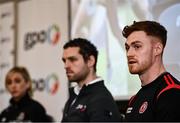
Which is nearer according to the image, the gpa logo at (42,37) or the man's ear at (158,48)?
the man's ear at (158,48)

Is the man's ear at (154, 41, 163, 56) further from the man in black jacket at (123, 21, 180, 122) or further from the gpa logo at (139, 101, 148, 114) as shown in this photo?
the gpa logo at (139, 101, 148, 114)

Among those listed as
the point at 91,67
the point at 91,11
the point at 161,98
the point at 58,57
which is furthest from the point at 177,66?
the point at 58,57

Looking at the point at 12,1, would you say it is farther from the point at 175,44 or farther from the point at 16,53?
the point at 175,44

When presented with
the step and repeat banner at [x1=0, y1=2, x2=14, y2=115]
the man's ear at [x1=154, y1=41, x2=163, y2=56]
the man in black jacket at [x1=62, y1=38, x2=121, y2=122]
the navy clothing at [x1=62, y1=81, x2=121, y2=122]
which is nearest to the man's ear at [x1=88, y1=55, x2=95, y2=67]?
the man in black jacket at [x1=62, y1=38, x2=121, y2=122]

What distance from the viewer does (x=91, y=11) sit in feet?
9.79

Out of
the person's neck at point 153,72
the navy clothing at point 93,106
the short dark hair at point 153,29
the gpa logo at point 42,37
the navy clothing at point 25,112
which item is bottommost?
the navy clothing at point 25,112

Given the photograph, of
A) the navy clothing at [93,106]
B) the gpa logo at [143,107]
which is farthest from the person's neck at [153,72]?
the navy clothing at [93,106]

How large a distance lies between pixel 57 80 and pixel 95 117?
1.25 m

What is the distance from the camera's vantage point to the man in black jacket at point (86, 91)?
208 cm

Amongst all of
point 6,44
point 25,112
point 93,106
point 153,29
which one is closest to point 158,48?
point 153,29

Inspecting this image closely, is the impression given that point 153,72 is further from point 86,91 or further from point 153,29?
point 86,91

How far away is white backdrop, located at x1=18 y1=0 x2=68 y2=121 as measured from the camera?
10.6ft

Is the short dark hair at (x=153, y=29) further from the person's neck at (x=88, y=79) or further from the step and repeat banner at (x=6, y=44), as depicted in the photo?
the step and repeat banner at (x=6, y=44)

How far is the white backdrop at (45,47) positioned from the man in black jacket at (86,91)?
0.84m
